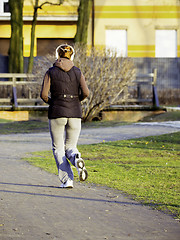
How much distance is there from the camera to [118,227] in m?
5.93

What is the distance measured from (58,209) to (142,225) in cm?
106

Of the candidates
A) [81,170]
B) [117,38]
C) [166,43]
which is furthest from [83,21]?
[81,170]

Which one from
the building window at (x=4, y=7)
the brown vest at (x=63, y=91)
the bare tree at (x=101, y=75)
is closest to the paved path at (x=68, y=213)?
the brown vest at (x=63, y=91)

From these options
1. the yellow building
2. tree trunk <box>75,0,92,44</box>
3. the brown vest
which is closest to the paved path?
the brown vest

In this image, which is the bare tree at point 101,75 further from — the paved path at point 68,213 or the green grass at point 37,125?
the paved path at point 68,213

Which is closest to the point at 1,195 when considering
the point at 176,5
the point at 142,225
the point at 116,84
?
the point at 142,225

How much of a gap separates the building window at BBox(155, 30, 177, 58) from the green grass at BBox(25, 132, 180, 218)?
22.2m

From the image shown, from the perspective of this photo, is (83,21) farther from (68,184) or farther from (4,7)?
(68,184)

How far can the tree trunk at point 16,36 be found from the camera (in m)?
27.6

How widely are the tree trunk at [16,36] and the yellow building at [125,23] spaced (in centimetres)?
766

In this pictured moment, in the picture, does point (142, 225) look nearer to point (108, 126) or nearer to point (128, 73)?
point (108, 126)

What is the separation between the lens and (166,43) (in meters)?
36.7

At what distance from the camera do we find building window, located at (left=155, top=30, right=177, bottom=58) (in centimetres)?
3641

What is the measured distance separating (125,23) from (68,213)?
1185 inches
